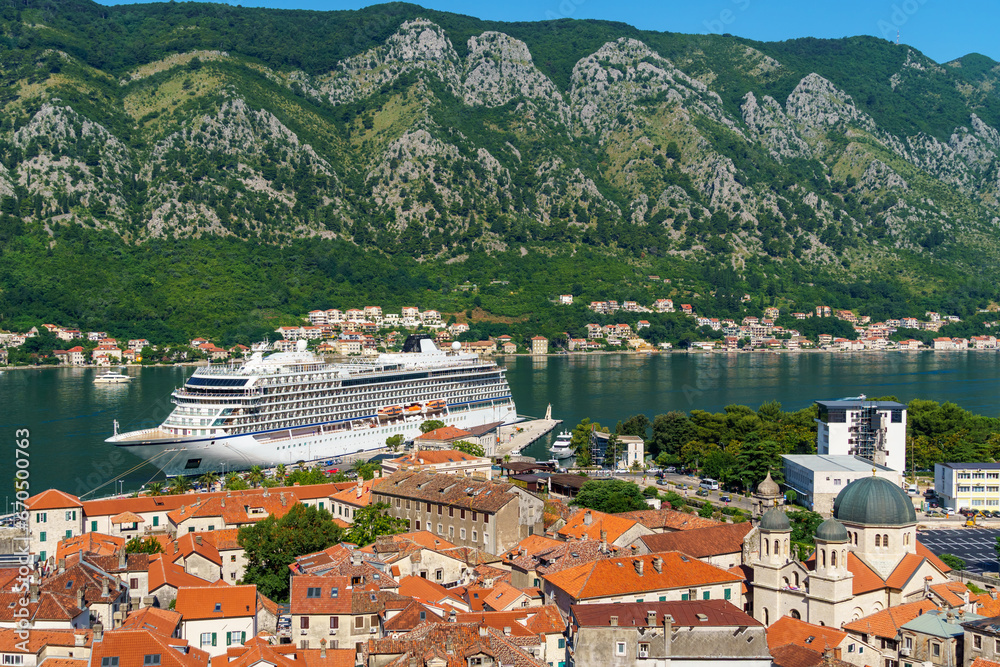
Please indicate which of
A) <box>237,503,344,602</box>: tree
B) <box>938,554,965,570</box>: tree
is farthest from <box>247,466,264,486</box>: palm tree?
<box>938,554,965,570</box>: tree

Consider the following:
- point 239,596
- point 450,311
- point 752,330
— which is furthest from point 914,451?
point 752,330

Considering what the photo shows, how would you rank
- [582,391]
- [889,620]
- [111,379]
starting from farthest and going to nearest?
[111,379] → [582,391] → [889,620]

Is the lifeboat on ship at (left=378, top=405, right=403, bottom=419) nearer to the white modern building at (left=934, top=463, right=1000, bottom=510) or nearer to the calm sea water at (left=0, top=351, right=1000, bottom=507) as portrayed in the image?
the calm sea water at (left=0, top=351, right=1000, bottom=507)

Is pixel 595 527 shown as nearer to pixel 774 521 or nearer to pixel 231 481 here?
pixel 774 521

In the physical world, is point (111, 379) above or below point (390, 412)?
below

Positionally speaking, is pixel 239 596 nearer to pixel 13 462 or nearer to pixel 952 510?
pixel 952 510

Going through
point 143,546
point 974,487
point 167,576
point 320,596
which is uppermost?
point 320,596

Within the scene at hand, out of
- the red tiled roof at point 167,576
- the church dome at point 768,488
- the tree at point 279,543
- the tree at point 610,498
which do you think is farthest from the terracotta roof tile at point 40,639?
the church dome at point 768,488

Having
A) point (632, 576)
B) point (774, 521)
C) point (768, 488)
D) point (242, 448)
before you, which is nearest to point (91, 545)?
point (632, 576)
